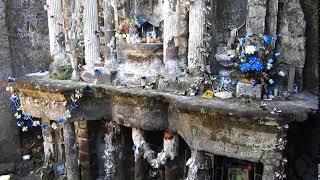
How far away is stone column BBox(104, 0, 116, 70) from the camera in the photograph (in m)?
7.80

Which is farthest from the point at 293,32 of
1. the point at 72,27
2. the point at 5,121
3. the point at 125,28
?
the point at 5,121

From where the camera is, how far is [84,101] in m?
7.77

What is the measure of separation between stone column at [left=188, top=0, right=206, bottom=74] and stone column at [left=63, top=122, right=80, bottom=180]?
3.02 m

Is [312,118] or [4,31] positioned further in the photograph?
[4,31]

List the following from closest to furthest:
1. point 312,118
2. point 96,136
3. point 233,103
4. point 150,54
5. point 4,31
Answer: point 233,103 → point 312,118 → point 150,54 → point 96,136 → point 4,31

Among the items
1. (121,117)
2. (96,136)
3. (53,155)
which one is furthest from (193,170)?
(53,155)

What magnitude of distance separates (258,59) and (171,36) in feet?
5.78

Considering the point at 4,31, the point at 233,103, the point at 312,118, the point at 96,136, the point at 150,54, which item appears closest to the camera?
the point at 233,103

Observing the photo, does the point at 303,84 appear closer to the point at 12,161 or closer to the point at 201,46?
the point at 201,46

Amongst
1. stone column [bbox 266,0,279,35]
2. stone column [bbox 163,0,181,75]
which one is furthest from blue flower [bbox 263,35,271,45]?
stone column [bbox 163,0,181,75]

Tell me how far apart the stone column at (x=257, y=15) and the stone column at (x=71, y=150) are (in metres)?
4.31

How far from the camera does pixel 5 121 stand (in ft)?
32.9

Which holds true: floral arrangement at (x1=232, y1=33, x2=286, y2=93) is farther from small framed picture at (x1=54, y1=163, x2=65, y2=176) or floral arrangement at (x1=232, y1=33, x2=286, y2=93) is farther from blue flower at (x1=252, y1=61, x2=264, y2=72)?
small framed picture at (x1=54, y1=163, x2=65, y2=176)

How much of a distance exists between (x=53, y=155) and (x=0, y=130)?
167 centimetres
